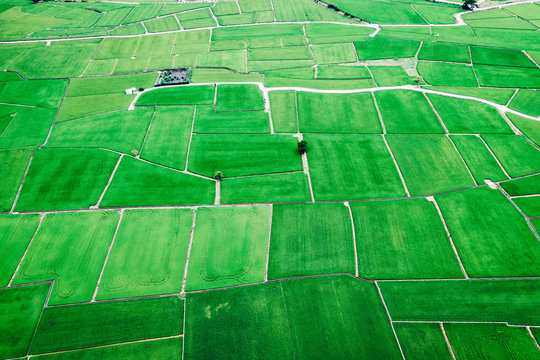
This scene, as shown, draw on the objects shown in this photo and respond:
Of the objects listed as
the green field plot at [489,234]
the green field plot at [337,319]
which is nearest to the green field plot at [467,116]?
the green field plot at [489,234]

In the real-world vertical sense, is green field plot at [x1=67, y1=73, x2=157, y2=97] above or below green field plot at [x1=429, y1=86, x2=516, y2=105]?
below

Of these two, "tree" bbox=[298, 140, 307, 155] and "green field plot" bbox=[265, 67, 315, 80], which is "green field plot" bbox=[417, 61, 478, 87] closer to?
"green field plot" bbox=[265, 67, 315, 80]

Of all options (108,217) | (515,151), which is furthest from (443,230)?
(108,217)

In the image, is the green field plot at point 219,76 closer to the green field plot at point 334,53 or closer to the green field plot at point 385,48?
the green field plot at point 334,53

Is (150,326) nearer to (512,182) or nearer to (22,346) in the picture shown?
(22,346)

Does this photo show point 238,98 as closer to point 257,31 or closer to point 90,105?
point 90,105

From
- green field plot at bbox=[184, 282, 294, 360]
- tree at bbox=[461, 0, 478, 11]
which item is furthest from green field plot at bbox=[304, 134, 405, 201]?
tree at bbox=[461, 0, 478, 11]
